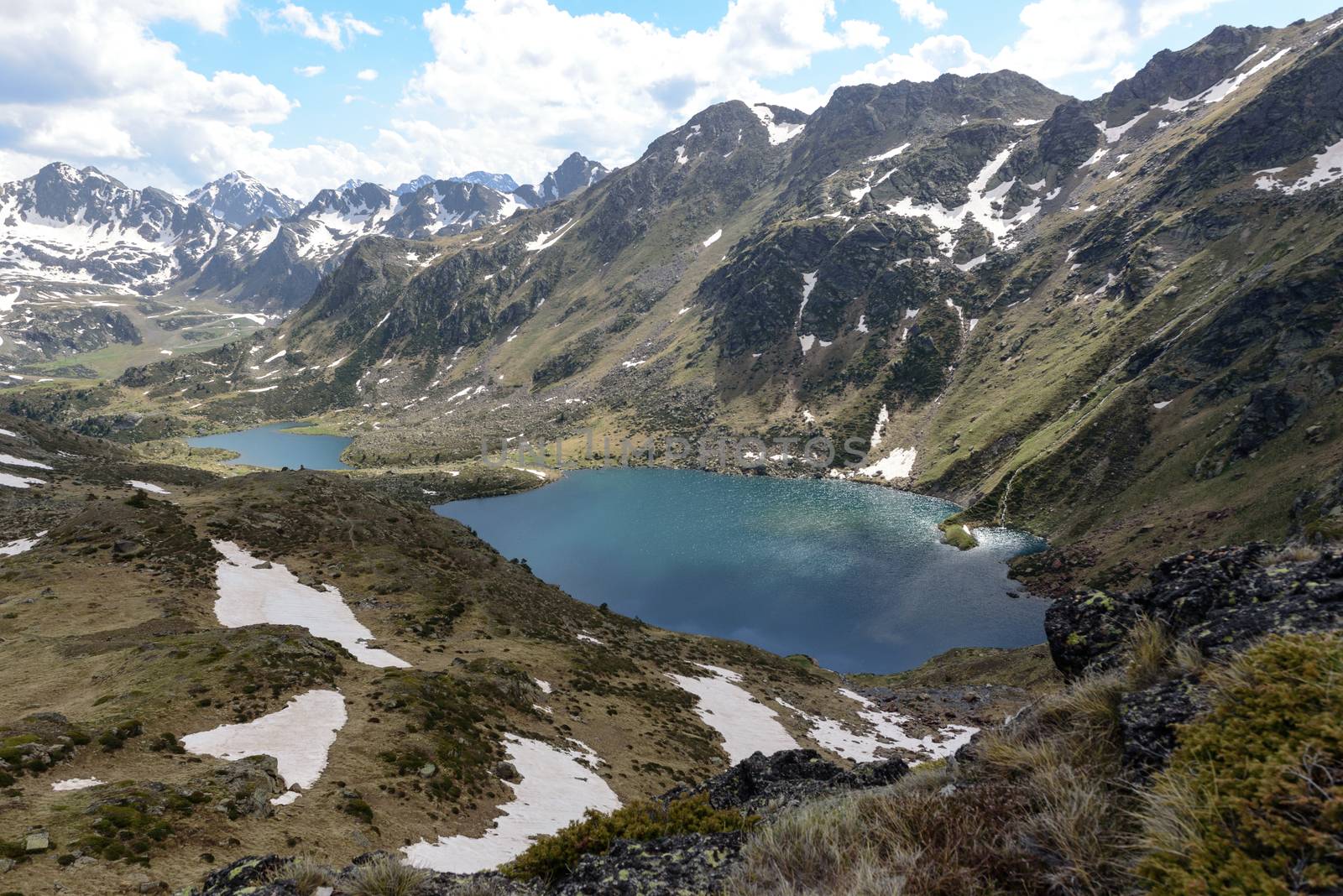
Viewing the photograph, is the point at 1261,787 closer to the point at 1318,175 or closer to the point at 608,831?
the point at 608,831

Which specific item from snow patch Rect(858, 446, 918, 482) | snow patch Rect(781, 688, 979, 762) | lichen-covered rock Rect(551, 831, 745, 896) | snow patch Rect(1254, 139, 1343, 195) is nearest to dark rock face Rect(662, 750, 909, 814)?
lichen-covered rock Rect(551, 831, 745, 896)

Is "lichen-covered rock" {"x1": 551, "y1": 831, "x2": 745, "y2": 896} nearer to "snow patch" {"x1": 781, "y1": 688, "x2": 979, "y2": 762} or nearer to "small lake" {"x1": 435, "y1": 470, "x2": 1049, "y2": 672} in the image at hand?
"snow patch" {"x1": 781, "y1": 688, "x2": 979, "y2": 762}

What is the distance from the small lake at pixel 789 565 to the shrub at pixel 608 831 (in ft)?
248

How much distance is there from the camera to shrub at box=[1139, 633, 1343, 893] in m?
3.55

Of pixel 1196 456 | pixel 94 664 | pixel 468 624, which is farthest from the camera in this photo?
pixel 1196 456

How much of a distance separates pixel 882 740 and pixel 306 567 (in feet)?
162

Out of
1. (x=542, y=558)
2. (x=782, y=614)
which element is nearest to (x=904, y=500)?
(x=782, y=614)

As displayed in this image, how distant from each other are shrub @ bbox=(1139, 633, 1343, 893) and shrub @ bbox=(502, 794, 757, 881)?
6.91 meters

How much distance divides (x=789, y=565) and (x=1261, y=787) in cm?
11011

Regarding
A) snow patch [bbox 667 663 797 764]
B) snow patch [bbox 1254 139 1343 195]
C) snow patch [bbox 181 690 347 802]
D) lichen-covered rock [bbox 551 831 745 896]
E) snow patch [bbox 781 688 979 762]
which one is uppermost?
snow patch [bbox 1254 139 1343 195]

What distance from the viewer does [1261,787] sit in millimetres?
4078

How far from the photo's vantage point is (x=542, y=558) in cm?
12056

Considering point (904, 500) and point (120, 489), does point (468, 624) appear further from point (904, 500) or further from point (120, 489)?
point (904, 500)

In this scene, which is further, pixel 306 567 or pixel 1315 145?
pixel 1315 145
